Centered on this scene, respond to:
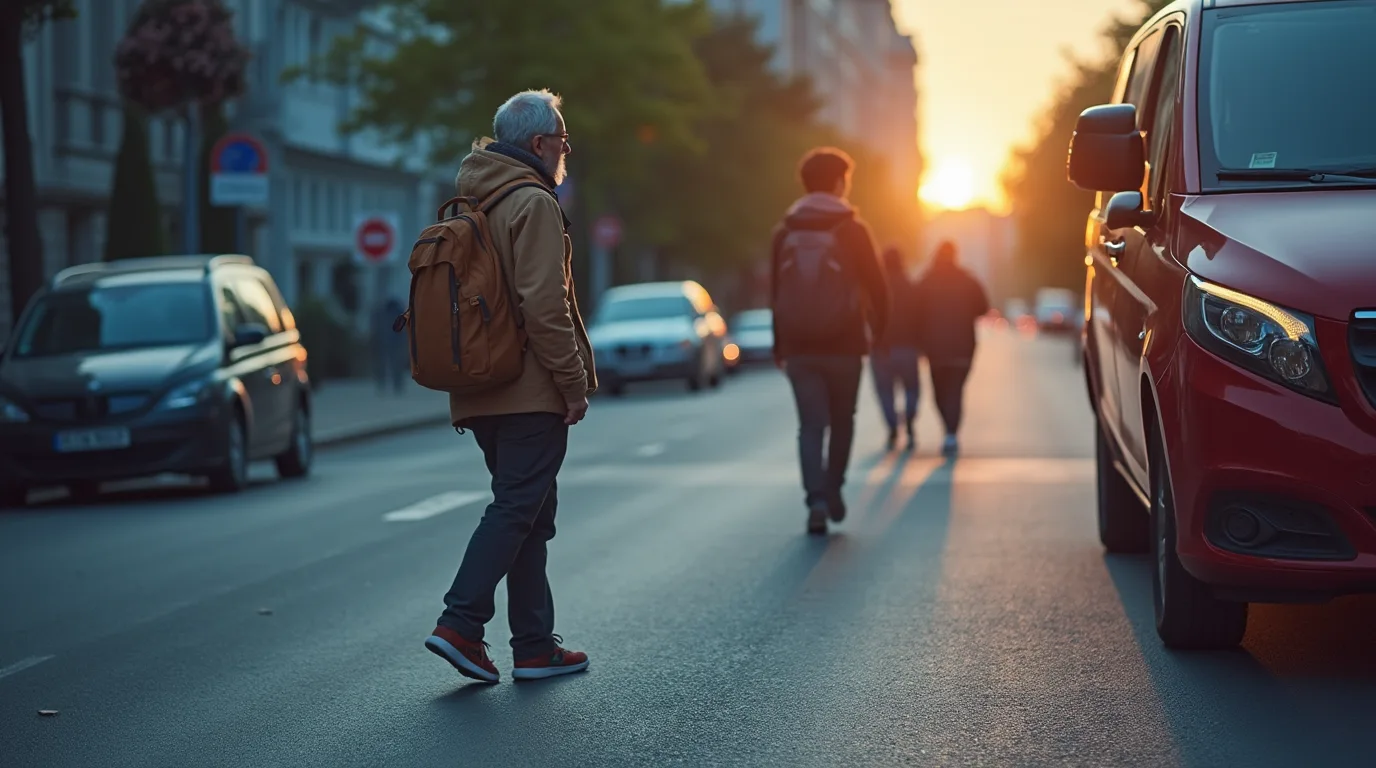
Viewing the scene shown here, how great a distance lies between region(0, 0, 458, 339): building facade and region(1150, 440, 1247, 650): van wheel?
20.0 meters

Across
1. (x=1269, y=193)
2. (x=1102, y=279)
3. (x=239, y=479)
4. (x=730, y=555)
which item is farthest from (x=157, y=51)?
(x=1269, y=193)

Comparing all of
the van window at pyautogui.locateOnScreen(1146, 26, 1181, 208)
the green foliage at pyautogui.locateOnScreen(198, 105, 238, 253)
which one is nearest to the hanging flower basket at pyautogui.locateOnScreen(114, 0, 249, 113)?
the green foliage at pyautogui.locateOnScreen(198, 105, 238, 253)

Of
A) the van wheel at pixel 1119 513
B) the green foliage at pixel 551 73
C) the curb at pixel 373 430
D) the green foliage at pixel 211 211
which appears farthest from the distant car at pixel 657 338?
the van wheel at pixel 1119 513

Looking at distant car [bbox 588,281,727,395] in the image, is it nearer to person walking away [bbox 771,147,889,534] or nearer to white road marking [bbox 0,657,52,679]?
person walking away [bbox 771,147,889,534]

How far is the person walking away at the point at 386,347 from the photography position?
116 ft

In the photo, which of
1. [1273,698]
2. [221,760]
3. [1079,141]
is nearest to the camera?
[221,760]

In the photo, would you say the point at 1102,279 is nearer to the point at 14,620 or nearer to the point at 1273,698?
the point at 1273,698

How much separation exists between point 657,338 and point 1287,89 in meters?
26.9

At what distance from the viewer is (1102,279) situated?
9328mm

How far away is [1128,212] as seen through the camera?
26.0 feet

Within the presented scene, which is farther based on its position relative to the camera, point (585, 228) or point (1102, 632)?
point (585, 228)

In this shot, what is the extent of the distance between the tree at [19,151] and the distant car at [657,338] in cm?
1315

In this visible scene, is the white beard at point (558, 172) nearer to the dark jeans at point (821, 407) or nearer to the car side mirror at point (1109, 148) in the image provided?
the car side mirror at point (1109, 148)

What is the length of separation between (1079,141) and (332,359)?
33.8m
